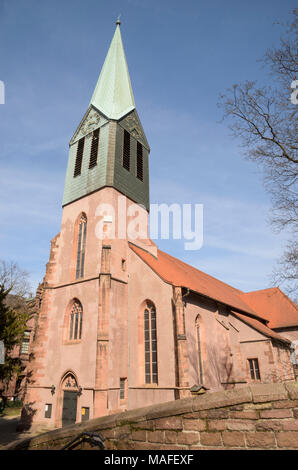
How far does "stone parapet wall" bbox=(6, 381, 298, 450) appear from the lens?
3.81 m

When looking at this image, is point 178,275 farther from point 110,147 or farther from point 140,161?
point 110,147

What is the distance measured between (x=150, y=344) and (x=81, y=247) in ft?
24.9

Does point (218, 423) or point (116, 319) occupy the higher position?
point (116, 319)

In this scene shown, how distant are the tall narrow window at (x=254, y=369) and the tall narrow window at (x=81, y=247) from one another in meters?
12.9

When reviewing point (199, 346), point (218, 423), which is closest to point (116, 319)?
point (199, 346)

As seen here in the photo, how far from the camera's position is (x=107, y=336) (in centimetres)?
1548

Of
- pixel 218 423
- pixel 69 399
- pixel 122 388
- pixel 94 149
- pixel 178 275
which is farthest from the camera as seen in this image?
pixel 94 149

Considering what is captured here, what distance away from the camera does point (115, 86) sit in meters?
26.3

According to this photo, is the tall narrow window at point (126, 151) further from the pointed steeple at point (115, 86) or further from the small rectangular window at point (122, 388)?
the small rectangular window at point (122, 388)

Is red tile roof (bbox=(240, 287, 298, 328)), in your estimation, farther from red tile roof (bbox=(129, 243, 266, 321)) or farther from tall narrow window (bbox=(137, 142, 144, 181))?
tall narrow window (bbox=(137, 142, 144, 181))
